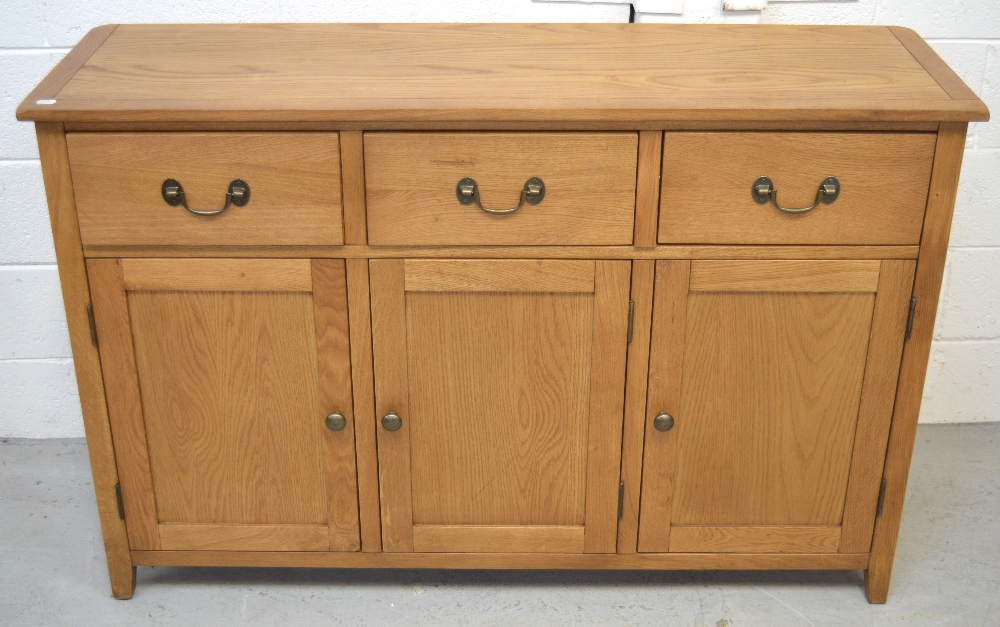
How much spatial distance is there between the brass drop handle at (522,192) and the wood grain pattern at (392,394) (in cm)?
16

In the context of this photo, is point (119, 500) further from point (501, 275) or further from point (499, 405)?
point (501, 275)

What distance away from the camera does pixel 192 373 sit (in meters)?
1.65

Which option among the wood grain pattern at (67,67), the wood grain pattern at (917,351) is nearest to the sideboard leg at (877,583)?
the wood grain pattern at (917,351)

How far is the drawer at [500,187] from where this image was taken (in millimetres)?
1492

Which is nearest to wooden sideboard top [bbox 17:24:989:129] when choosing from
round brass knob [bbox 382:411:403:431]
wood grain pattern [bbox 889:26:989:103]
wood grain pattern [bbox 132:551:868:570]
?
wood grain pattern [bbox 889:26:989:103]

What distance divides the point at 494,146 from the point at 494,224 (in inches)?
5.0

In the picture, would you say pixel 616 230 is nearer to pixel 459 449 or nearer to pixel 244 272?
pixel 459 449

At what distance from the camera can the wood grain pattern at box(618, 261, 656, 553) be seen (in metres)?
1.58

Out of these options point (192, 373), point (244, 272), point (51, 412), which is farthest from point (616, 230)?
point (51, 412)

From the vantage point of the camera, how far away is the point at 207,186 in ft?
4.99

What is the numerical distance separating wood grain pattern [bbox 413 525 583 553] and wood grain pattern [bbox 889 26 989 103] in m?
0.97

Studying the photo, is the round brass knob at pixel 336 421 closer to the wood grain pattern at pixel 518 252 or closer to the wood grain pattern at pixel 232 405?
the wood grain pattern at pixel 232 405

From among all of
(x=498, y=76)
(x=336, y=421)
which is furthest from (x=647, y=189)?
(x=336, y=421)

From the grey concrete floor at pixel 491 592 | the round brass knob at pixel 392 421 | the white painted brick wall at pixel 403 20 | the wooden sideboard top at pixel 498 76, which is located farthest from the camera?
the white painted brick wall at pixel 403 20
